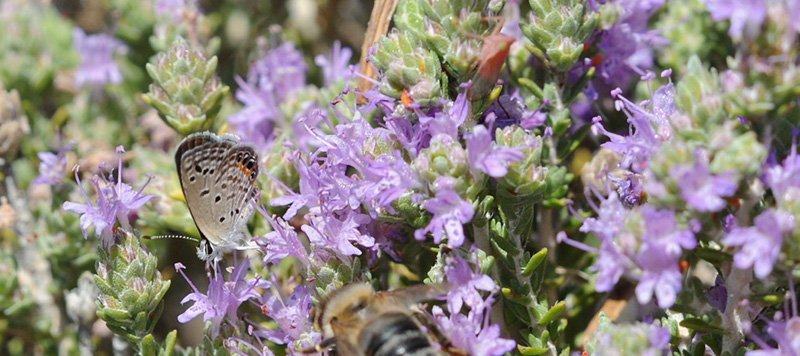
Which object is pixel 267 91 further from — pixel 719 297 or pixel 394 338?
pixel 719 297

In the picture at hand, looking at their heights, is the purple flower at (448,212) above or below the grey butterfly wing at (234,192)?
above

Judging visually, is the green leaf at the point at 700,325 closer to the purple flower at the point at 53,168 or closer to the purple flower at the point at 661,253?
the purple flower at the point at 661,253

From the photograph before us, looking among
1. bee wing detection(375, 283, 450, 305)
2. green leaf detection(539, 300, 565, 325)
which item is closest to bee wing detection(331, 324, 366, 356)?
bee wing detection(375, 283, 450, 305)

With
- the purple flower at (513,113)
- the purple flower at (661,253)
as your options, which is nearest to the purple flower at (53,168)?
the purple flower at (513,113)

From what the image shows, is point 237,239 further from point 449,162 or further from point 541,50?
point 541,50

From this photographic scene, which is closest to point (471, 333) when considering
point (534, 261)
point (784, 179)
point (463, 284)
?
point (463, 284)

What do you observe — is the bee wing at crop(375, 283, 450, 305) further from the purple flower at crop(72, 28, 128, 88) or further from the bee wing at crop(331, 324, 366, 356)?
the purple flower at crop(72, 28, 128, 88)
